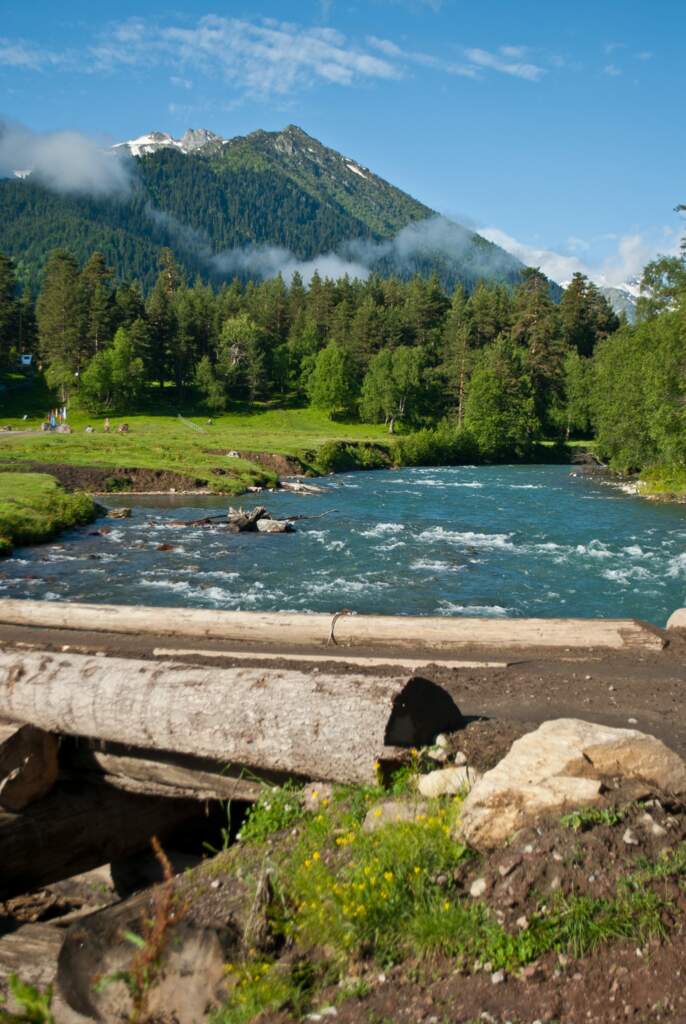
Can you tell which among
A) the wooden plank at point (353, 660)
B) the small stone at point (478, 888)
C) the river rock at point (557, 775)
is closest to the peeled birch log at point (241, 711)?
the river rock at point (557, 775)

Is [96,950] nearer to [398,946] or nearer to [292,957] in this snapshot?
[292,957]

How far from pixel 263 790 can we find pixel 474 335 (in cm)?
10785

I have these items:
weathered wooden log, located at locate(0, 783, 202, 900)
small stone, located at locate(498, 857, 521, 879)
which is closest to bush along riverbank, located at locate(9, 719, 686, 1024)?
small stone, located at locate(498, 857, 521, 879)

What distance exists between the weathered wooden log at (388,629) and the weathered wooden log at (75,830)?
564 centimetres

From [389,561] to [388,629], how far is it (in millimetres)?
13797

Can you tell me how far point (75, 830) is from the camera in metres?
8.16

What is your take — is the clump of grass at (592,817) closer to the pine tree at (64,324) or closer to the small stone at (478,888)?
the small stone at (478,888)

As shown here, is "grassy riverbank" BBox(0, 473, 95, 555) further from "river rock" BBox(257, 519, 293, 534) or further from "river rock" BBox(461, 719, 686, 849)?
"river rock" BBox(461, 719, 686, 849)

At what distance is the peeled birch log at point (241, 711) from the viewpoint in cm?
726

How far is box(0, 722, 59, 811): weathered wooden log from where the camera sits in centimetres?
771

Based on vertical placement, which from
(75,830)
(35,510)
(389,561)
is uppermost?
(35,510)

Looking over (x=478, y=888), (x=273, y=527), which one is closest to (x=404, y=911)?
(x=478, y=888)

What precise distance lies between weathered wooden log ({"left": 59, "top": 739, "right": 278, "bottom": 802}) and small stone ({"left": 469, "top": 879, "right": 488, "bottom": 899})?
2592 mm

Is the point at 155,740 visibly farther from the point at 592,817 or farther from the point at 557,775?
the point at 592,817
